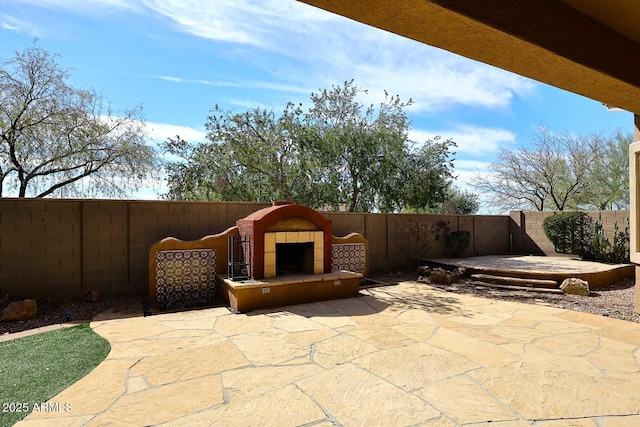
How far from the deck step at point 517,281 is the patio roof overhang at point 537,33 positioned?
6.21m

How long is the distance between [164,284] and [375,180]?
7.75 meters

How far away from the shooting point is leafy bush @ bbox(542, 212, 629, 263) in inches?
363

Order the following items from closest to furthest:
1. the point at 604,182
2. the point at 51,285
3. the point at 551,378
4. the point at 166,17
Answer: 1. the point at 551,378
2. the point at 51,285
3. the point at 166,17
4. the point at 604,182

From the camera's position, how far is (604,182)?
15.7 metres

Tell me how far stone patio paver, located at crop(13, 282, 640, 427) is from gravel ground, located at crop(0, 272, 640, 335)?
61 centimetres

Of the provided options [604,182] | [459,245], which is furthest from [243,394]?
[604,182]

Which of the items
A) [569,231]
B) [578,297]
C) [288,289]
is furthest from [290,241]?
[569,231]

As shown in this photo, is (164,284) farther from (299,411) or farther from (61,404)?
(299,411)

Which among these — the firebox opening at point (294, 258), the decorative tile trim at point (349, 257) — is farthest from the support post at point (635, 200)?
the firebox opening at point (294, 258)

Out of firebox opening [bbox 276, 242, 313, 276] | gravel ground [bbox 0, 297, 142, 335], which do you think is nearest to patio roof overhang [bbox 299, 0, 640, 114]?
firebox opening [bbox 276, 242, 313, 276]

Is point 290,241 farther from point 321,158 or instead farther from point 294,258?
point 321,158

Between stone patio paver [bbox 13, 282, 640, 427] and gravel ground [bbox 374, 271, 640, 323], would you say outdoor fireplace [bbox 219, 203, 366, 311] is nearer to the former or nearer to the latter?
stone patio paver [bbox 13, 282, 640, 427]

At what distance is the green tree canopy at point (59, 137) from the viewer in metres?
7.72

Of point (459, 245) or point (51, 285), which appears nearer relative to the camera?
point (51, 285)
